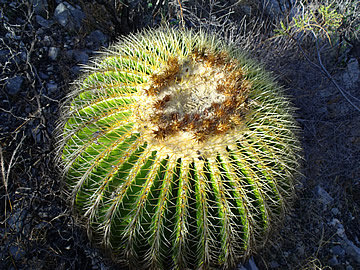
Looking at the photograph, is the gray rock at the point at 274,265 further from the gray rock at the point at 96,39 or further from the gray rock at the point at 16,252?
the gray rock at the point at 96,39

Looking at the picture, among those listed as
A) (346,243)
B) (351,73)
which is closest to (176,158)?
(346,243)

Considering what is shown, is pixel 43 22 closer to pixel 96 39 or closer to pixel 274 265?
pixel 96 39

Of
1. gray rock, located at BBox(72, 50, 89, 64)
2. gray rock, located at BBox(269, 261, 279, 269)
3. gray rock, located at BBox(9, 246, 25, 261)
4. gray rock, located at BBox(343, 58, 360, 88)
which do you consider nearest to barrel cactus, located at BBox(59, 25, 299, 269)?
gray rock, located at BBox(9, 246, 25, 261)

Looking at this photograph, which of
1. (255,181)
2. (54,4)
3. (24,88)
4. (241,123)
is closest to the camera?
(255,181)

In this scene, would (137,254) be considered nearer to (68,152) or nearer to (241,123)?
(68,152)

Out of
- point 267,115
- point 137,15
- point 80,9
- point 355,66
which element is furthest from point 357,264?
point 80,9

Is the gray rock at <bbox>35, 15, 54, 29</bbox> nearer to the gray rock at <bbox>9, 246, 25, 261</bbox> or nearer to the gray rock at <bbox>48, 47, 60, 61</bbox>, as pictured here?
the gray rock at <bbox>48, 47, 60, 61</bbox>

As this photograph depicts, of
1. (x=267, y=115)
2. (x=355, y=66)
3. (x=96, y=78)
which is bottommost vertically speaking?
(x=355, y=66)
